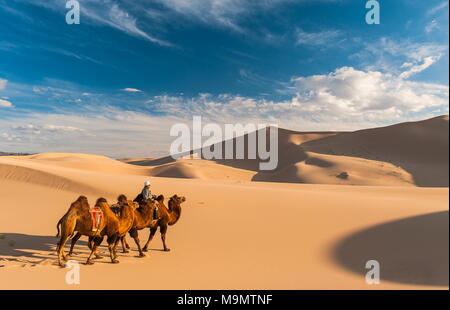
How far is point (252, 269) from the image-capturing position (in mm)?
6395

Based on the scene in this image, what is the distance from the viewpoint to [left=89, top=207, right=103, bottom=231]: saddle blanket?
660cm

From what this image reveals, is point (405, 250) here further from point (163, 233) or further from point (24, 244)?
point (24, 244)

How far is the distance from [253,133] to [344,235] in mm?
79977

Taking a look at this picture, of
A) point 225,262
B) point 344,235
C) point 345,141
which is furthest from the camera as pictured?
point 345,141

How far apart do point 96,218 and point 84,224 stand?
0.91 ft

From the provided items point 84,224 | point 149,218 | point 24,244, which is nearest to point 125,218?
point 149,218

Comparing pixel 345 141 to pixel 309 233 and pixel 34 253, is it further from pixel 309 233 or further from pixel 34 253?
pixel 34 253

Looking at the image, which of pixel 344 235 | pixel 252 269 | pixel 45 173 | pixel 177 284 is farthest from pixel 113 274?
pixel 45 173

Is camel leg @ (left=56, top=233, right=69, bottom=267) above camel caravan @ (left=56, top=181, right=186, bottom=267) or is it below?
below

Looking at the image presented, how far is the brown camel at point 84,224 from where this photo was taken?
6.37 metres

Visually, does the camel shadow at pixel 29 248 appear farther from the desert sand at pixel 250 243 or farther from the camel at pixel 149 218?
the camel at pixel 149 218

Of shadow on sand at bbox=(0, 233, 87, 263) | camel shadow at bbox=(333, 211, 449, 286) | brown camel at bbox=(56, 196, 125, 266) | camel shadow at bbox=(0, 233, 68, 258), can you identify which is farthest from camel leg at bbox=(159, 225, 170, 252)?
camel shadow at bbox=(333, 211, 449, 286)

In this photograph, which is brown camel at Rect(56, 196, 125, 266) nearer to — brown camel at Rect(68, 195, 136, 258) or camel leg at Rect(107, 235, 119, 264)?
camel leg at Rect(107, 235, 119, 264)

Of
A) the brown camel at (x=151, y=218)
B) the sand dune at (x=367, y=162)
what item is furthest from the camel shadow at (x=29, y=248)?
the sand dune at (x=367, y=162)
